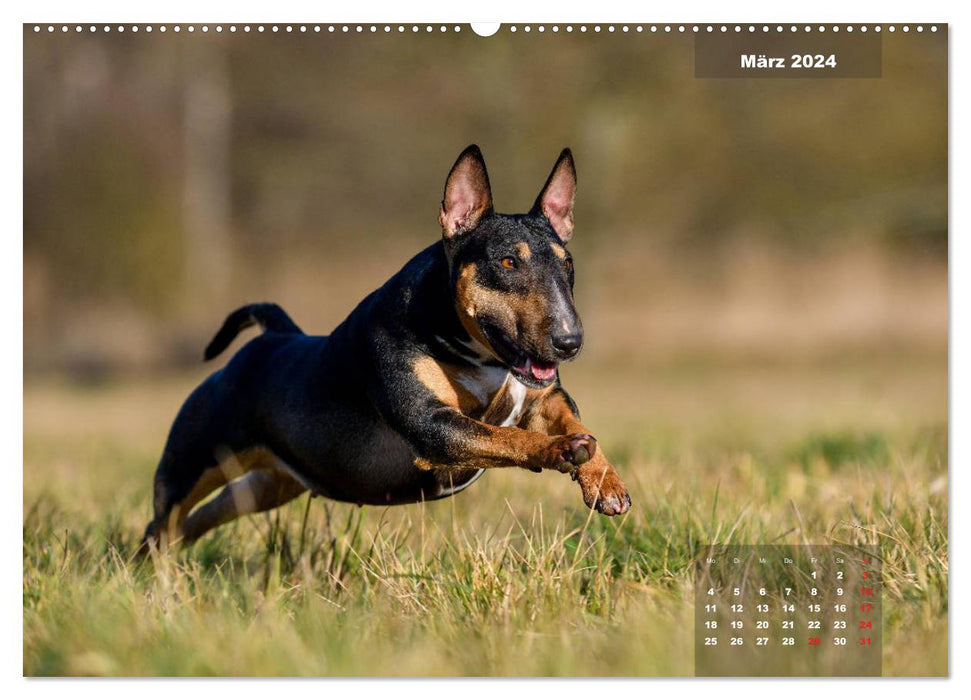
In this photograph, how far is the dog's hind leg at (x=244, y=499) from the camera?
4438 mm

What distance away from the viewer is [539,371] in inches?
132

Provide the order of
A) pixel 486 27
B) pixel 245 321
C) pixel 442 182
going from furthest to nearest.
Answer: pixel 442 182
pixel 245 321
pixel 486 27

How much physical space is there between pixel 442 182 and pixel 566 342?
9.60m

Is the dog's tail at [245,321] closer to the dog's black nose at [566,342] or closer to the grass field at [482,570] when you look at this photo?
the grass field at [482,570]

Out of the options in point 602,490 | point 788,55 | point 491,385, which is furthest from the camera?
point 788,55

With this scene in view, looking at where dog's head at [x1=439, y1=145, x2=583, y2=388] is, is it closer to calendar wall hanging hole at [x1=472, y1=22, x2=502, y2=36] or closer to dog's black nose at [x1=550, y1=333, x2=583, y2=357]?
dog's black nose at [x1=550, y1=333, x2=583, y2=357]

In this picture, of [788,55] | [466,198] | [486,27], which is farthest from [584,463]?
[788,55]

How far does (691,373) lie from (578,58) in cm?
348

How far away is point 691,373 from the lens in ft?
38.1

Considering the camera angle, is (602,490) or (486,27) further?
(486,27)

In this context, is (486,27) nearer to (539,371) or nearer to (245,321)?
(539,371)

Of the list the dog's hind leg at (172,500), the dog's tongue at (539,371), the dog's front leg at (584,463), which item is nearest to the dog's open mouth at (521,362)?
the dog's tongue at (539,371)

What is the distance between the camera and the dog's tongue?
3.34 meters
